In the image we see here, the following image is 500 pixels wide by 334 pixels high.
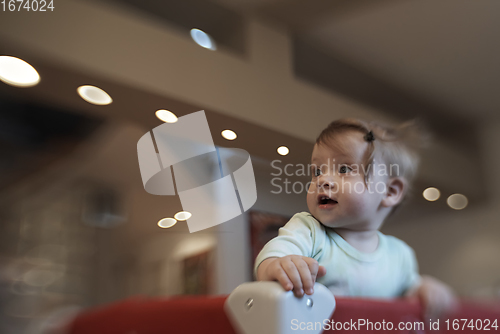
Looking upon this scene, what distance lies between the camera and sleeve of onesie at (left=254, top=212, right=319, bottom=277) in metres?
0.20

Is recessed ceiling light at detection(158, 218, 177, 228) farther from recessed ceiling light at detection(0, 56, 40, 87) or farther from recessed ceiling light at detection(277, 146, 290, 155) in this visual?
recessed ceiling light at detection(0, 56, 40, 87)

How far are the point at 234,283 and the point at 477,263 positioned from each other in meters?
0.16

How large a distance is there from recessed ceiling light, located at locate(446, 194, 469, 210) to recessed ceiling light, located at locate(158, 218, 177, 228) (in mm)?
182

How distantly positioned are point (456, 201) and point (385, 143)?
88mm

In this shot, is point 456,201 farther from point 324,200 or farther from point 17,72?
point 17,72

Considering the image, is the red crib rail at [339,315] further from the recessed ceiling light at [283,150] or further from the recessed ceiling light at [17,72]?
the recessed ceiling light at [17,72]

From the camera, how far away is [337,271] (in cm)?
19

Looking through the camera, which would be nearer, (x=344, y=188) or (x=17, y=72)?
(x=344, y=188)

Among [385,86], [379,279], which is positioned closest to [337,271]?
[379,279]

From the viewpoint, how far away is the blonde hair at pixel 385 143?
19 centimetres

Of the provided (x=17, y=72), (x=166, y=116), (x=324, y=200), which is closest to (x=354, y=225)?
(x=324, y=200)

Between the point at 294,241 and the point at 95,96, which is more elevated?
the point at 95,96

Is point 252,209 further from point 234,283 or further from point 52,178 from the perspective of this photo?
point 52,178

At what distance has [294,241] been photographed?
7.9 inches
